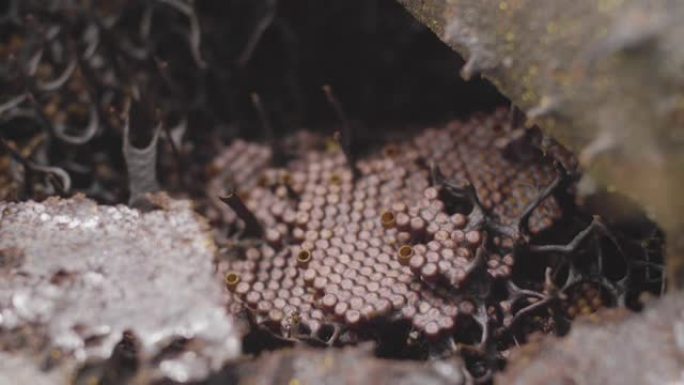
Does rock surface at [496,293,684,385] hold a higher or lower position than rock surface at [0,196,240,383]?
higher

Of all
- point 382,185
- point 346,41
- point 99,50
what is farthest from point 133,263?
point 346,41

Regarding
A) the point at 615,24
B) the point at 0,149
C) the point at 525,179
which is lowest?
the point at 0,149

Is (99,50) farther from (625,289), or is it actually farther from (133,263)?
(625,289)

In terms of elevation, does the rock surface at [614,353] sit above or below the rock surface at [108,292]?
above

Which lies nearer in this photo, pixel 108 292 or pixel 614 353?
pixel 614 353

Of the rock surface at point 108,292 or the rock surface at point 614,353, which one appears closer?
the rock surface at point 614,353

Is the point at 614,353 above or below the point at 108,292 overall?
above

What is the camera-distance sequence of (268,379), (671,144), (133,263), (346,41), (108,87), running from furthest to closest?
(346,41)
(108,87)
(133,263)
(268,379)
(671,144)

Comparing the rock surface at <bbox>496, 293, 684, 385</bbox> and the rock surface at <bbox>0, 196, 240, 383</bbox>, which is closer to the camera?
the rock surface at <bbox>496, 293, 684, 385</bbox>
